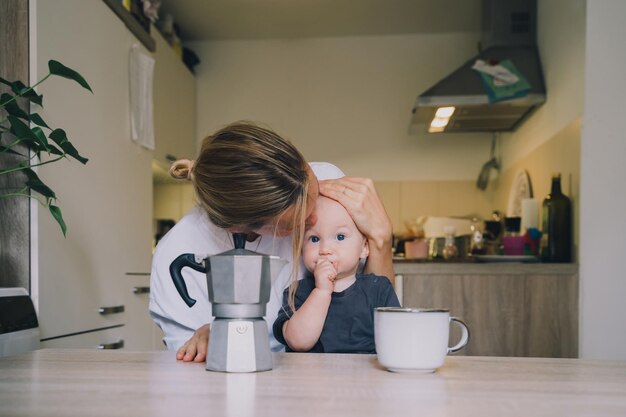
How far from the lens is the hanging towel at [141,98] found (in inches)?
106

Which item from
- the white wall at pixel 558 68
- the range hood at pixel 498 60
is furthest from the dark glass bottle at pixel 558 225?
the range hood at pixel 498 60

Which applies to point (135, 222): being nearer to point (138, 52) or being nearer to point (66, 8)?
point (138, 52)

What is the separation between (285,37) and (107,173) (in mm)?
1977

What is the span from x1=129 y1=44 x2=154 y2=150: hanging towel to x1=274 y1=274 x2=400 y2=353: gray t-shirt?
1.63 meters

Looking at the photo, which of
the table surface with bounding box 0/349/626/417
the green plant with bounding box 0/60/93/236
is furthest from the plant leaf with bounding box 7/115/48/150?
the table surface with bounding box 0/349/626/417

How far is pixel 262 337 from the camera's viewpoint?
34.4 inches

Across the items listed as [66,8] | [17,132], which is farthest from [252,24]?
[17,132]

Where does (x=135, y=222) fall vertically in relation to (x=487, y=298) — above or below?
above

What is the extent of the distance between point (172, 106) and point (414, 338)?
9.49 feet

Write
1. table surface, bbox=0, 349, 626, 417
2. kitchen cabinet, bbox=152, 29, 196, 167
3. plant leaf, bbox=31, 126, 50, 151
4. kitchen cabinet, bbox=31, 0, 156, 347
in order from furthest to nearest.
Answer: kitchen cabinet, bbox=152, 29, 196, 167 → kitchen cabinet, bbox=31, 0, 156, 347 → plant leaf, bbox=31, 126, 50, 151 → table surface, bbox=0, 349, 626, 417

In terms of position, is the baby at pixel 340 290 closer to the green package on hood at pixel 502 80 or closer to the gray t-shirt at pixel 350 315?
the gray t-shirt at pixel 350 315

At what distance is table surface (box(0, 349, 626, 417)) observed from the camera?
0.67 metres

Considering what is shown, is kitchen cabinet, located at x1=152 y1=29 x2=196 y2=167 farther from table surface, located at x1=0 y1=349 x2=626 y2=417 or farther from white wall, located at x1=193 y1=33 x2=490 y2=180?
table surface, located at x1=0 y1=349 x2=626 y2=417

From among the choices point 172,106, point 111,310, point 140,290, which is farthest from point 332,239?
point 172,106
